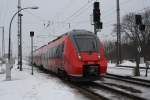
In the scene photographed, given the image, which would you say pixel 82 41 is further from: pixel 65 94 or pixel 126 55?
pixel 126 55

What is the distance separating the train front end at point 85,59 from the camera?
62.2 ft

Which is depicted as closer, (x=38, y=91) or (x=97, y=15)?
(x=38, y=91)

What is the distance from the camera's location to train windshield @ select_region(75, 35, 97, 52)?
19.7 m

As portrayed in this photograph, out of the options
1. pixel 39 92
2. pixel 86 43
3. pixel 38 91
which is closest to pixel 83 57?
A: pixel 86 43

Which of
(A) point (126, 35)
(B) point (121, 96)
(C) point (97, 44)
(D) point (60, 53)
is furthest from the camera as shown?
(A) point (126, 35)

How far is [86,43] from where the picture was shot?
19969mm

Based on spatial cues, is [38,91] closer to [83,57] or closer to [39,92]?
[39,92]

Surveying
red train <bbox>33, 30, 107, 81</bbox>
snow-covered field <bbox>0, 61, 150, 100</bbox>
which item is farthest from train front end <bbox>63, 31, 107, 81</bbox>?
snow-covered field <bbox>0, 61, 150, 100</bbox>

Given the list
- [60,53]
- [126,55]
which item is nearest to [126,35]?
[126,55]

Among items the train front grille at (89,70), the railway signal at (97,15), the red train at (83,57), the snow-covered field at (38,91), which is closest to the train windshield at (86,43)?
the red train at (83,57)

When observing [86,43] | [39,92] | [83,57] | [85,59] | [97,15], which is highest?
[97,15]

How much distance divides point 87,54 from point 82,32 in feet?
6.55

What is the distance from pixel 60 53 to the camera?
2267 centimetres

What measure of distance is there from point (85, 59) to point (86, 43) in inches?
49.6
